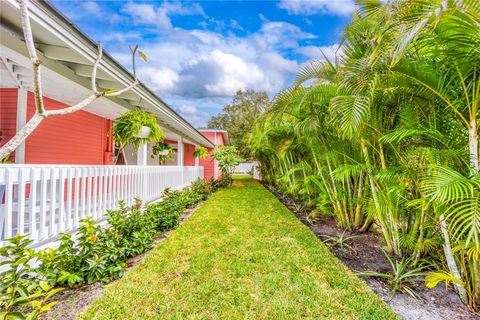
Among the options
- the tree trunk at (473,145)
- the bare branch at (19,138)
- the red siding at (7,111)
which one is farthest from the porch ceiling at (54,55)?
the tree trunk at (473,145)

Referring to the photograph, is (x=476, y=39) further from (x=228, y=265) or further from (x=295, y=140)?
(x=295, y=140)

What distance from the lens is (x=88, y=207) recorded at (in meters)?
2.98

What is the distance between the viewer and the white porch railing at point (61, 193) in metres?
2.00

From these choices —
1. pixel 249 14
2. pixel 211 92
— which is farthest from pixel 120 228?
pixel 211 92

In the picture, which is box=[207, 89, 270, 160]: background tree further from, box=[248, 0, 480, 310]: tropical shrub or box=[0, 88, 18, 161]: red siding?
box=[248, 0, 480, 310]: tropical shrub

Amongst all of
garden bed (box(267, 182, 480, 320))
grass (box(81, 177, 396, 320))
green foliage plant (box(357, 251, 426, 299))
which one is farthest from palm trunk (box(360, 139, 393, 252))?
grass (box(81, 177, 396, 320))

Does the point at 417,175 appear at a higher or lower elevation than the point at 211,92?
lower

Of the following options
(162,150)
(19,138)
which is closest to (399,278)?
(19,138)

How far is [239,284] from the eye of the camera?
2424 mm

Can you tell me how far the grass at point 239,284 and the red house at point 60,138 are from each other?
106cm

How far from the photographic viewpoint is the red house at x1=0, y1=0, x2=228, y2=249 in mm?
1979

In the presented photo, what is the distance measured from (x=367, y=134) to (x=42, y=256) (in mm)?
3752

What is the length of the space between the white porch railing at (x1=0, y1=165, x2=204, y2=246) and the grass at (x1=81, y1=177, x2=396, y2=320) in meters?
0.94

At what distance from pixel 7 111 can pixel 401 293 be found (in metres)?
6.65
